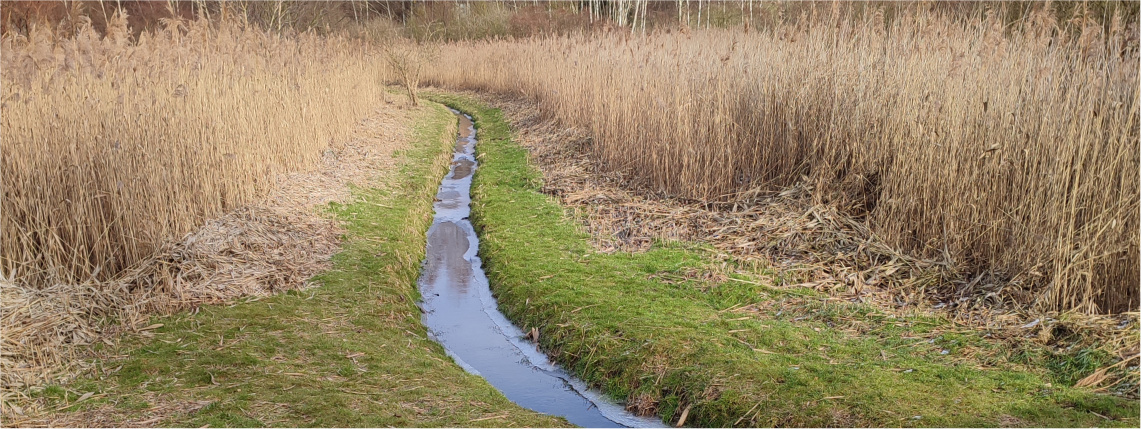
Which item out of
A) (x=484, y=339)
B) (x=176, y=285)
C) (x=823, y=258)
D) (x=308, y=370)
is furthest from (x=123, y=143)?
(x=823, y=258)

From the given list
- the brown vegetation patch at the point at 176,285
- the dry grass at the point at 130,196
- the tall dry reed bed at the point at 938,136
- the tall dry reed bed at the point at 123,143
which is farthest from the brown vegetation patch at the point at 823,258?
the tall dry reed bed at the point at 123,143

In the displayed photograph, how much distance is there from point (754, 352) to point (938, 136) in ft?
6.56

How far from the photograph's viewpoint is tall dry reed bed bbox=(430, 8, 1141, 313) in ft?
14.3

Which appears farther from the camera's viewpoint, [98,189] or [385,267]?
[385,267]

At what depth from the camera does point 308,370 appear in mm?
4113

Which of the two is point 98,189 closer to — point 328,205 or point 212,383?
point 212,383

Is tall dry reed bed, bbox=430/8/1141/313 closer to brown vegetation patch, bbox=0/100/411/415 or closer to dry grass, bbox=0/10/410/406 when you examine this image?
→ brown vegetation patch, bbox=0/100/411/415

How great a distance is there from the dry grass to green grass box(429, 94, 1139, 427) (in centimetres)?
192

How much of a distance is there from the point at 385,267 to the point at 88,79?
2.60 metres

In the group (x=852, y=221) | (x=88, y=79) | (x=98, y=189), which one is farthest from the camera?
(x=88, y=79)

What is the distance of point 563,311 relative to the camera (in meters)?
5.24

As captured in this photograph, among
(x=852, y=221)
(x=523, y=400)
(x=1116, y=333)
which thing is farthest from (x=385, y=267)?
(x=1116, y=333)

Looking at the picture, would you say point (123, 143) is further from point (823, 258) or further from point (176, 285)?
point (823, 258)

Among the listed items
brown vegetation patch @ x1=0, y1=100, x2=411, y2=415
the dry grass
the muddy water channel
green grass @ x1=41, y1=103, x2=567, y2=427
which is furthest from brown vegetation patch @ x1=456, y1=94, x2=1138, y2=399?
the dry grass
